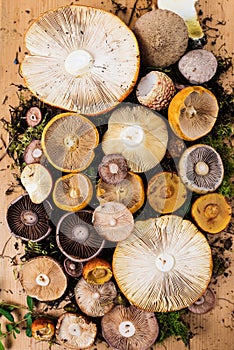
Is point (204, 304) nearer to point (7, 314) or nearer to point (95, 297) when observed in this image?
point (95, 297)

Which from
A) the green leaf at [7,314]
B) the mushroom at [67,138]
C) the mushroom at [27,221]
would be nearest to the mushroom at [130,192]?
the mushroom at [67,138]

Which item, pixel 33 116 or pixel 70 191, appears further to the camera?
pixel 33 116

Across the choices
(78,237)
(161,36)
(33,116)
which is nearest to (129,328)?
(78,237)

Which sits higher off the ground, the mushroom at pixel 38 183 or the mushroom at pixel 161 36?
the mushroom at pixel 161 36

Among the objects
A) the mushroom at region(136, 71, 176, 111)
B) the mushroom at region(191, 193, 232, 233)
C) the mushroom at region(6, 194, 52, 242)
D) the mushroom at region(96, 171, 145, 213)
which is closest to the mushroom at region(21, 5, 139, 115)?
the mushroom at region(136, 71, 176, 111)

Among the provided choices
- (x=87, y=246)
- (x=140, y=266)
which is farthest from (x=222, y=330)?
(x=87, y=246)

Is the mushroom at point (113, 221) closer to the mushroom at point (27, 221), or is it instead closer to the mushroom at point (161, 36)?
A: the mushroom at point (27, 221)

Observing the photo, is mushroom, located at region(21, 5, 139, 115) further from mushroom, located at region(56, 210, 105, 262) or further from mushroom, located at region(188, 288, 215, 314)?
mushroom, located at region(188, 288, 215, 314)
